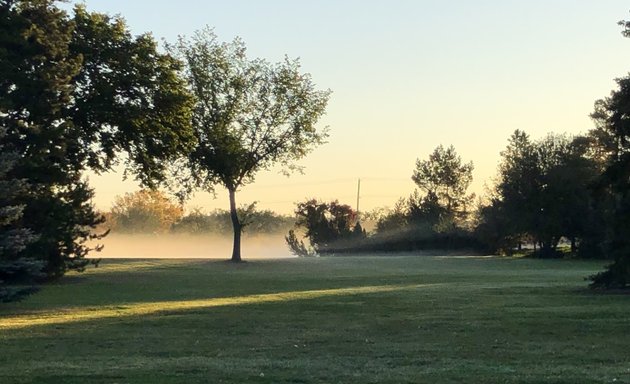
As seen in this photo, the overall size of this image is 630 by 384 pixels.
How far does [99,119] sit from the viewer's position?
38594mm

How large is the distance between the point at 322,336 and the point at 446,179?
86674 mm

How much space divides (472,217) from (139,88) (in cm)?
5907

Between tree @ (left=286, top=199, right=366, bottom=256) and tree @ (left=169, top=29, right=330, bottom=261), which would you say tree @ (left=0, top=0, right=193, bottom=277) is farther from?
tree @ (left=286, top=199, right=366, bottom=256)

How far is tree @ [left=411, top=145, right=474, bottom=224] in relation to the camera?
102000 millimetres

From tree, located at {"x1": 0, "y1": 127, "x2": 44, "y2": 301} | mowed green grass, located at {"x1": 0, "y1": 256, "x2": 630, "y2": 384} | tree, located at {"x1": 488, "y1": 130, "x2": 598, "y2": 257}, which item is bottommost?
mowed green grass, located at {"x1": 0, "y1": 256, "x2": 630, "y2": 384}

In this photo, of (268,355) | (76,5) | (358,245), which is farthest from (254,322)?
(358,245)

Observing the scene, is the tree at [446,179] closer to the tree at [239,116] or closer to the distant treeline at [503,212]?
the distant treeline at [503,212]

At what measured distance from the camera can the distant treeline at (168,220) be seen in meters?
148

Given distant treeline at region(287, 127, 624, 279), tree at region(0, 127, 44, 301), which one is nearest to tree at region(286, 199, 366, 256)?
distant treeline at region(287, 127, 624, 279)

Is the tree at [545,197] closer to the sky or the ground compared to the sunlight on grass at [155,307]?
closer to the sky

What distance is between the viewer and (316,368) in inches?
500

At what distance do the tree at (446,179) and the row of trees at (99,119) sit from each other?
40.5 m

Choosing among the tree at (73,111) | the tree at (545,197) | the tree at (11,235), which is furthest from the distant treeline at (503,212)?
the tree at (11,235)

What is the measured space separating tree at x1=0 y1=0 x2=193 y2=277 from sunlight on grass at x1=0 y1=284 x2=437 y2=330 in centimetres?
264
